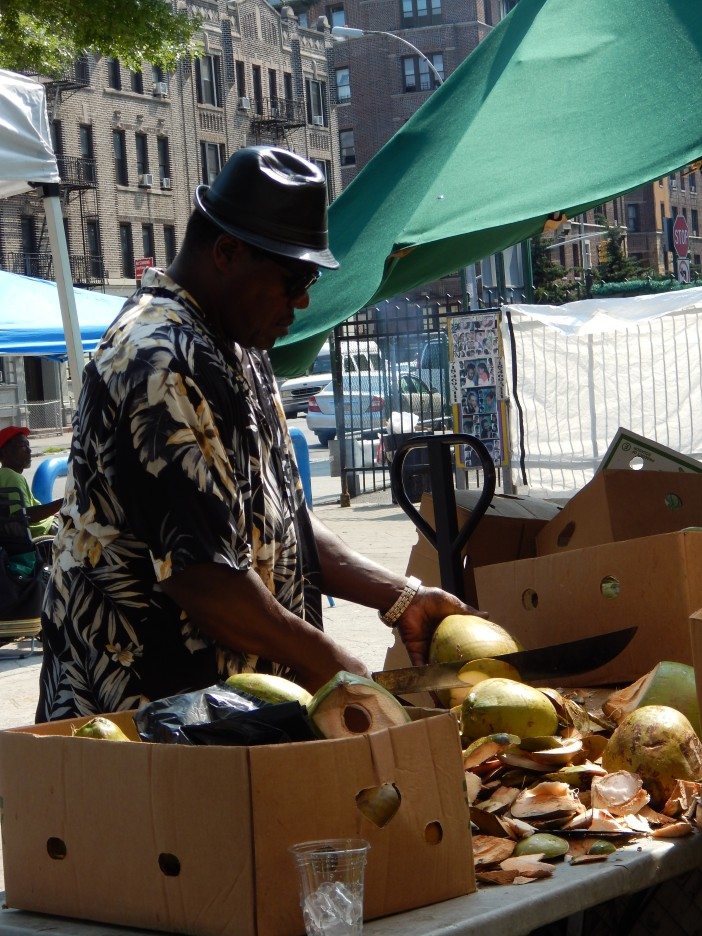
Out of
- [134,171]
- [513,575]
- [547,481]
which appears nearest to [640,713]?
[513,575]

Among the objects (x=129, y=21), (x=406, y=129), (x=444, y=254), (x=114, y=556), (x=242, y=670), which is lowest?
(x=242, y=670)

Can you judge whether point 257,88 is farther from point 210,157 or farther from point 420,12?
point 420,12

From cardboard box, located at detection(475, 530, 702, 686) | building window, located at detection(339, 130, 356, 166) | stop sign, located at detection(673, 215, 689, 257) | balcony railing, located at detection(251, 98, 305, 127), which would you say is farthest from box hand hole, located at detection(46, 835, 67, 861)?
building window, located at detection(339, 130, 356, 166)

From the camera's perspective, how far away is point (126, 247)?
166 feet

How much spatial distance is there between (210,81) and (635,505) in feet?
176

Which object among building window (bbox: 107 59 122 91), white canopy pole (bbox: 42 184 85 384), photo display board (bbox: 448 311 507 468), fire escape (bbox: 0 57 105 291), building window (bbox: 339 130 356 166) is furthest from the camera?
building window (bbox: 339 130 356 166)

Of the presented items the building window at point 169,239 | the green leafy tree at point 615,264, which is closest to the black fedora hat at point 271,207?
the green leafy tree at point 615,264

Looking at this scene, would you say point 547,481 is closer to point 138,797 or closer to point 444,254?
point 444,254

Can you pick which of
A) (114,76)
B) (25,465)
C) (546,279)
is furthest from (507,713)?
(546,279)

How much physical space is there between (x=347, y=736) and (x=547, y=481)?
1182 centimetres

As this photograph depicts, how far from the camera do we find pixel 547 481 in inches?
533

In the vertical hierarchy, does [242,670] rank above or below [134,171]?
below

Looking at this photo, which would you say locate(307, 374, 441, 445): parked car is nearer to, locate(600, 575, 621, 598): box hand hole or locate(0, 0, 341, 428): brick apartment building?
locate(600, 575, 621, 598): box hand hole

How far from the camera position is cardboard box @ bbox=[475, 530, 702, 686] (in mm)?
2941
